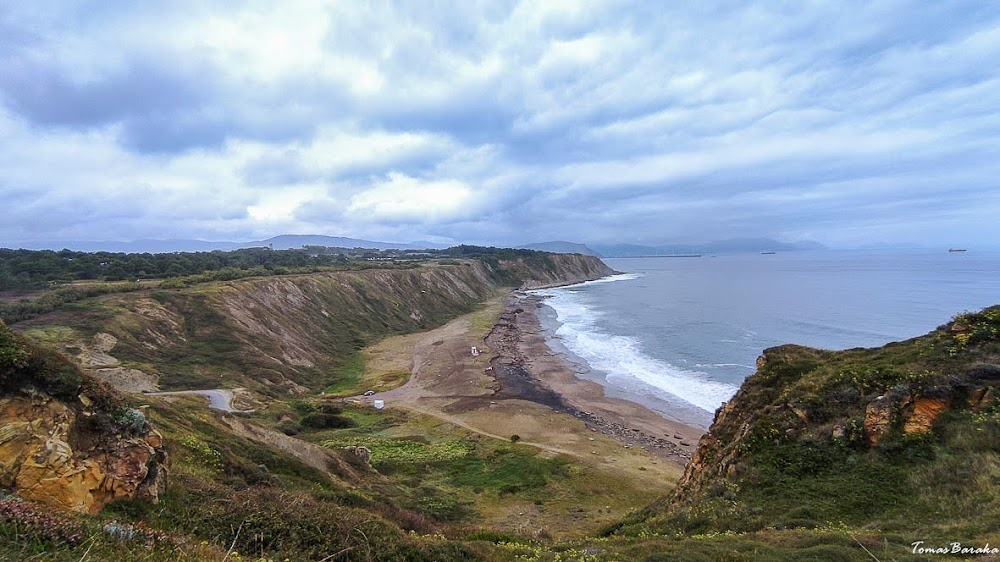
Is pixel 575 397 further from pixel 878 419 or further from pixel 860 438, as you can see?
pixel 878 419

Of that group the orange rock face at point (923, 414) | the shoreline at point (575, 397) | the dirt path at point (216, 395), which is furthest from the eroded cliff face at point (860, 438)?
the dirt path at point (216, 395)

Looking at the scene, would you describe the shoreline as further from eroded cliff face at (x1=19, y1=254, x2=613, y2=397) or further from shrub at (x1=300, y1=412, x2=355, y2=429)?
eroded cliff face at (x1=19, y1=254, x2=613, y2=397)

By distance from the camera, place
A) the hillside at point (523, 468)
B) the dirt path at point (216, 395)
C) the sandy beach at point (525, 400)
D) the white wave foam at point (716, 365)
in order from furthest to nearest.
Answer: the white wave foam at point (716, 365)
the dirt path at point (216, 395)
the sandy beach at point (525, 400)
the hillside at point (523, 468)

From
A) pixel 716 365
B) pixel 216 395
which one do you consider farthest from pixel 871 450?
pixel 716 365

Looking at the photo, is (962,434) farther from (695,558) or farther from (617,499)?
(617,499)

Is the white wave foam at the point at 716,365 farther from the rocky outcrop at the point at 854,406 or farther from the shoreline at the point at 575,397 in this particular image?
the rocky outcrop at the point at 854,406

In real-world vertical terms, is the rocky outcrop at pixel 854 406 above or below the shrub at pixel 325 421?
above

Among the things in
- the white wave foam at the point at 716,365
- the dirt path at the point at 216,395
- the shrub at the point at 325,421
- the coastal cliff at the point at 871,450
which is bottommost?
the shrub at the point at 325,421

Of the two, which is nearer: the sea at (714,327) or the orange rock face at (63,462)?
the orange rock face at (63,462)
